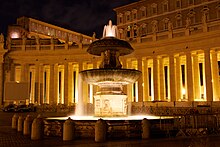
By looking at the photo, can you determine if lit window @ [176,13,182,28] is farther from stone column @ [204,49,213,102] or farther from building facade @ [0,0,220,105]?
stone column @ [204,49,213,102]

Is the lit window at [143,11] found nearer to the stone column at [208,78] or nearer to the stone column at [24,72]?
the stone column at [208,78]

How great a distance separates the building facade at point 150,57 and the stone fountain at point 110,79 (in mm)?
26007

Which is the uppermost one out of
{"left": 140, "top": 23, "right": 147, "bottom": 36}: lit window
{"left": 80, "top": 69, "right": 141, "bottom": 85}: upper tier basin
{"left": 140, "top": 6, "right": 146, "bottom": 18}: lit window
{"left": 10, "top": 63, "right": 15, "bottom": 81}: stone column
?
{"left": 140, "top": 6, "right": 146, "bottom": 18}: lit window

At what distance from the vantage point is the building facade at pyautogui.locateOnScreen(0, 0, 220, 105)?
151ft

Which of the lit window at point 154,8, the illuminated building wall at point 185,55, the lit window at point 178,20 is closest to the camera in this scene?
the illuminated building wall at point 185,55

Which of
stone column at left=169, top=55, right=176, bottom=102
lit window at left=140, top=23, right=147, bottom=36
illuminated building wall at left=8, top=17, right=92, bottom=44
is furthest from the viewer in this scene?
illuminated building wall at left=8, top=17, right=92, bottom=44

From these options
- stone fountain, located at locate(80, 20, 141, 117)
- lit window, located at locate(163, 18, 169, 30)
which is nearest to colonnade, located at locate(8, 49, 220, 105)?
lit window, located at locate(163, 18, 169, 30)

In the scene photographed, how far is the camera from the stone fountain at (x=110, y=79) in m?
20.2

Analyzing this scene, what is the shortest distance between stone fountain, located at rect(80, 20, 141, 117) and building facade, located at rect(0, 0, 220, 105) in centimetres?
2601

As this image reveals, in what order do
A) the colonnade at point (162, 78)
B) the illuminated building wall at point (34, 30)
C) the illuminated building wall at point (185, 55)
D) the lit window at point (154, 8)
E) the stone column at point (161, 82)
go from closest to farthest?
the illuminated building wall at point (185, 55) → the colonnade at point (162, 78) → the stone column at point (161, 82) → the lit window at point (154, 8) → the illuminated building wall at point (34, 30)

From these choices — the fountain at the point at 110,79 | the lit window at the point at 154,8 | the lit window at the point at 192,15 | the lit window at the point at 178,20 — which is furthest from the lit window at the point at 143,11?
the fountain at the point at 110,79

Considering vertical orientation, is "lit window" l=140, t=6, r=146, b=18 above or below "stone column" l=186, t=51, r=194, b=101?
above

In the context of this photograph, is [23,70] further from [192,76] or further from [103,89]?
[103,89]

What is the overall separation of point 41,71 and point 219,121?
45846 millimetres
